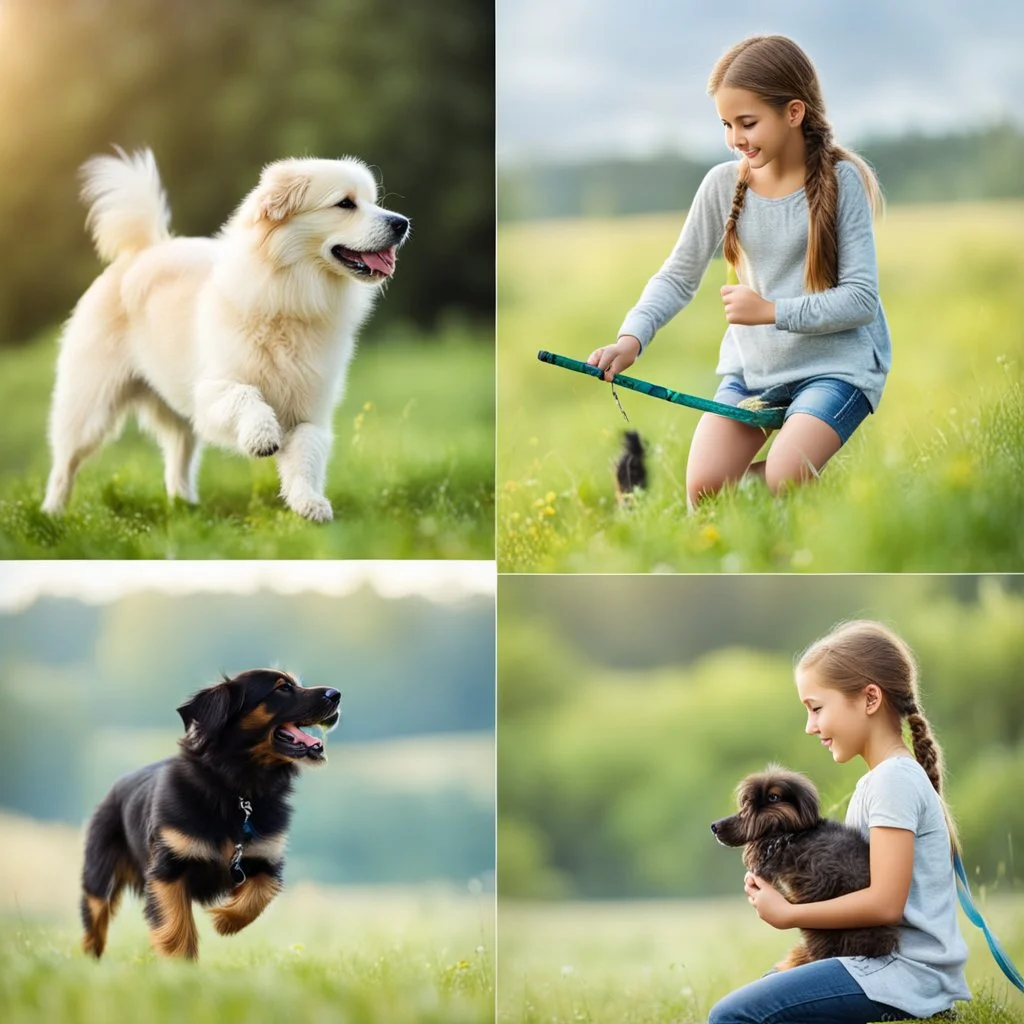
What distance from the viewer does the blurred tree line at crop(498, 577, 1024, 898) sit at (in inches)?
105

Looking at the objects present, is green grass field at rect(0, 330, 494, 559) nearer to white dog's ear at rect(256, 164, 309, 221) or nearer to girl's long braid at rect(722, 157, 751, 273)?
white dog's ear at rect(256, 164, 309, 221)

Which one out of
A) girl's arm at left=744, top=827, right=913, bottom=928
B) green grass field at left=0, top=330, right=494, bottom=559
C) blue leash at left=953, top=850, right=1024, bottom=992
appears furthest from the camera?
green grass field at left=0, top=330, right=494, bottom=559

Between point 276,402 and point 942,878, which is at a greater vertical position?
point 276,402

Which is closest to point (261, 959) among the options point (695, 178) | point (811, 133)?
point (695, 178)

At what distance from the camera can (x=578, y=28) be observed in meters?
2.71

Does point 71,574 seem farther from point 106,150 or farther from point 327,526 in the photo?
point 106,150

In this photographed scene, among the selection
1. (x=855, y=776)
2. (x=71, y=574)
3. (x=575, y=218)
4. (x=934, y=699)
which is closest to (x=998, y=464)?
(x=934, y=699)

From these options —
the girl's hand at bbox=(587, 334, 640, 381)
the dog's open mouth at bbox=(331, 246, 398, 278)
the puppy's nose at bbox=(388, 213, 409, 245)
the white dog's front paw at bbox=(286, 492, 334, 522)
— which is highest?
the puppy's nose at bbox=(388, 213, 409, 245)

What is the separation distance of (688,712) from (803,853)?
43 cm

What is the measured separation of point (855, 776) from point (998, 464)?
66cm

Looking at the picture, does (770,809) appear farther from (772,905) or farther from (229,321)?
(229,321)

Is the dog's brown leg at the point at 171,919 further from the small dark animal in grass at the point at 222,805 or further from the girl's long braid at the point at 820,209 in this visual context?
Answer: the girl's long braid at the point at 820,209

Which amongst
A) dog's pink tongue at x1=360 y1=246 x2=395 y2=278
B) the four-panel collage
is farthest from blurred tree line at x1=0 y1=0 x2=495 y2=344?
dog's pink tongue at x1=360 y1=246 x2=395 y2=278

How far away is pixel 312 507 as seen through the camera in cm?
264
